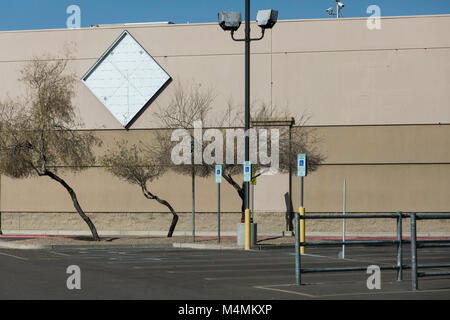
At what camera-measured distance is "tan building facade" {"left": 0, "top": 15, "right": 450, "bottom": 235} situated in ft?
121

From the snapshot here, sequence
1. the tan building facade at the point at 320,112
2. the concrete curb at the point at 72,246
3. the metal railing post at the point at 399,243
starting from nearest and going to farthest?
the metal railing post at the point at 399,243
the concrete curb at the point at 72,246
the tan building facade at the point at 320,112

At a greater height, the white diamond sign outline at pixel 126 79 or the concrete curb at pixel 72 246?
the white diamond sign outline at pixel 126 79

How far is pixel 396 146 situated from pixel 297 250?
24174 mm

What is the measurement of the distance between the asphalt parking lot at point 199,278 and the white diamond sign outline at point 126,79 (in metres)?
15.2

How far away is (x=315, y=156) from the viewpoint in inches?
1478

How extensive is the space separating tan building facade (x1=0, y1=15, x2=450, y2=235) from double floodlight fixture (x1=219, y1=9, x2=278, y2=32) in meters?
11.4

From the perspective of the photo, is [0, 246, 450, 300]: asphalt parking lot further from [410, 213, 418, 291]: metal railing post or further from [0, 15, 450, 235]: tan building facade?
[0, 15, 450, 235]: tan building facade

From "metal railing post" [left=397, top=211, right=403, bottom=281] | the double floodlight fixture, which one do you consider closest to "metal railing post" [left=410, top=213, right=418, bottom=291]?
"metal railing post" [left=397, top=211, right=403, bottom=281]

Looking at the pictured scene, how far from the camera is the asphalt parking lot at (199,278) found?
13.3 meters

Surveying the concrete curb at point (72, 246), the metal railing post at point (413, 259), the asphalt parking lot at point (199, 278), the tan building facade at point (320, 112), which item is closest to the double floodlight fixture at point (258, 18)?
the asphalt parking lot at point (199, 278)

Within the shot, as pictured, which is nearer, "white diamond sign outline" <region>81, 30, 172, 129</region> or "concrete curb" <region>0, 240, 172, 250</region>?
"concrete curb" <region>0, 240, 172, 250</region>

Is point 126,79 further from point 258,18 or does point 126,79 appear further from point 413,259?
point 413,259

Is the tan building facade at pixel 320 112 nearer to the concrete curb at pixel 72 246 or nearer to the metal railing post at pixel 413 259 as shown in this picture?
the concrete curb at pixel 72 246

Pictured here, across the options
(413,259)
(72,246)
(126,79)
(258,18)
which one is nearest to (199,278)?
(413,259)
